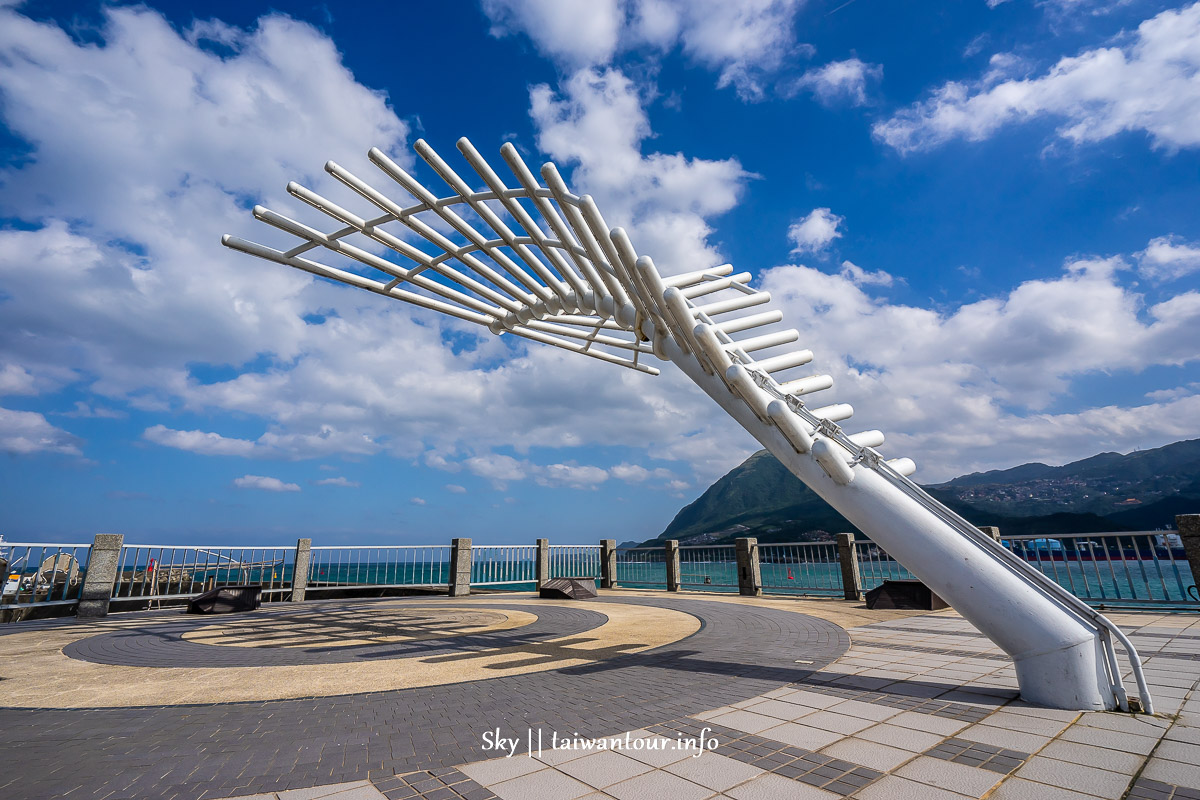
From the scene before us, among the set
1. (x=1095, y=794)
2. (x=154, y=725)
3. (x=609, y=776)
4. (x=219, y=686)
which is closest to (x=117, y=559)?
(x=219, y=686)

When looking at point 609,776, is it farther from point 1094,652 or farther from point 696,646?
point 696,646

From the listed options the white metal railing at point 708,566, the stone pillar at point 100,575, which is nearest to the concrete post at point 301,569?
the stone pillar at point 100,575

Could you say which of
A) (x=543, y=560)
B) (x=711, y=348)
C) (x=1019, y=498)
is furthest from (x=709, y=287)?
(x=1019, y=498)

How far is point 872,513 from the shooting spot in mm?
5195

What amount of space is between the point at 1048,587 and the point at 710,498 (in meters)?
183

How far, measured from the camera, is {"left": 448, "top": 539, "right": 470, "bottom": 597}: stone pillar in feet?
53.9

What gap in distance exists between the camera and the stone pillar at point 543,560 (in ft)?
57.2

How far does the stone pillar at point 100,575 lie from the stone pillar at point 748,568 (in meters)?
15.1

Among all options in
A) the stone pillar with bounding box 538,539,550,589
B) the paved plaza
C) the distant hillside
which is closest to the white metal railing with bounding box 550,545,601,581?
the stone pillar with bounding box 538,539,550,589

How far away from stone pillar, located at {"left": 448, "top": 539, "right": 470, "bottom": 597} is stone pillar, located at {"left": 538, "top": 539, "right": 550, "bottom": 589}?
236cm

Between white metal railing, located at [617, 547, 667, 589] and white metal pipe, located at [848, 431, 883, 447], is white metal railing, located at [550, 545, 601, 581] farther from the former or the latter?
white metal pipe, located at [848, 431, 883, 447]

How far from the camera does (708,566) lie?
17.0 m

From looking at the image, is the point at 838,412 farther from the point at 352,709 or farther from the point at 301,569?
the point at 301,569

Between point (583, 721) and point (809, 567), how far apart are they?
10864mm
